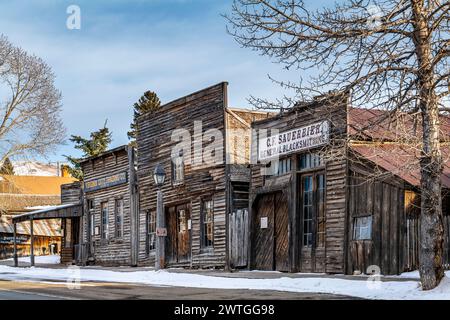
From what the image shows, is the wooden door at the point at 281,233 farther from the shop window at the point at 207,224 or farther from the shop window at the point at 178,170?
the shop window at the point at 178,170

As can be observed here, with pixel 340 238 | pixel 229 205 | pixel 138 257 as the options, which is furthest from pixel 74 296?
pixel 138 257

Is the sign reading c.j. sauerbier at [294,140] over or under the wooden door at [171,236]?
over

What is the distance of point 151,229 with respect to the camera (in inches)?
1261

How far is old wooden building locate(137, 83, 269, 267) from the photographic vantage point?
86.5 ft

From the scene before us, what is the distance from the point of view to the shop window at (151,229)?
104 ft

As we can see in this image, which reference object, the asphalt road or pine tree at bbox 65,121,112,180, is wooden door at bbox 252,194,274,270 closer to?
the asphalt road

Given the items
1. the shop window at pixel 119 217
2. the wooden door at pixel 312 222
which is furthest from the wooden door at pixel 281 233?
the shop window at pixel 119 217

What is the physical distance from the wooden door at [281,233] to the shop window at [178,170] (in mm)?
6141

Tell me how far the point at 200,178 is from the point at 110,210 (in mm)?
8700

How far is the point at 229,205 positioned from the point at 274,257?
2969 millimetres

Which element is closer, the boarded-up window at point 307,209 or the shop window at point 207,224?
the boarded-up window at point 307,209

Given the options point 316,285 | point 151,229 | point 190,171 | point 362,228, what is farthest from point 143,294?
point 151,229
